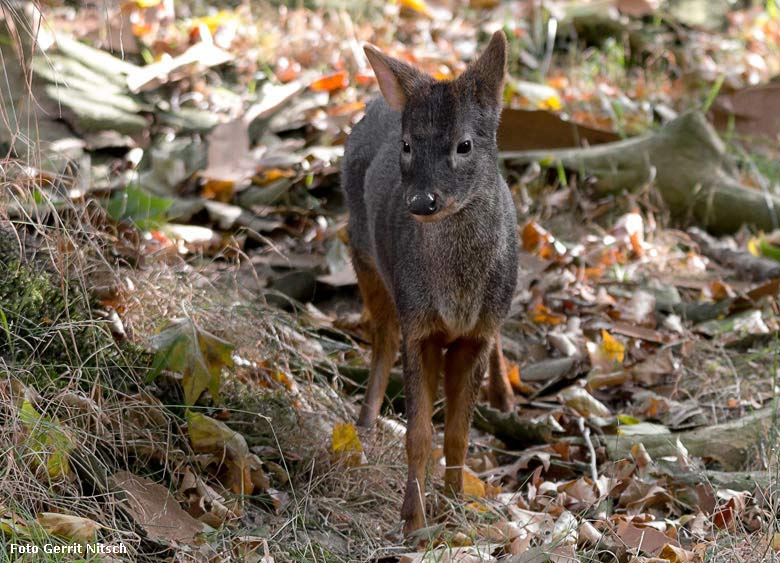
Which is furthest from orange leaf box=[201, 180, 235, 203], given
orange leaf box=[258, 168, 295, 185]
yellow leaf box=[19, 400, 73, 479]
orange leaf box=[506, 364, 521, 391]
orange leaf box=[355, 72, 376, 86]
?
yellow leaf box=[19, 400, 73, 479]

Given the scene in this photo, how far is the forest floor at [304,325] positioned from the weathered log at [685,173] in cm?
6

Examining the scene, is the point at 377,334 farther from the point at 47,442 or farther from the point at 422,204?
the point at 47,442

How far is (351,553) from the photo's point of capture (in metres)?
3.88

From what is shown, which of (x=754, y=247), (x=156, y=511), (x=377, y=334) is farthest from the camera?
(x=754, y=247)

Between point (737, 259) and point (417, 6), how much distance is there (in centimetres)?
504

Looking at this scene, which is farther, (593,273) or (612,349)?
(593,273)

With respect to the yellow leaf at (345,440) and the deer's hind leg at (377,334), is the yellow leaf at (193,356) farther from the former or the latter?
the deer's hind leg at (377,334)

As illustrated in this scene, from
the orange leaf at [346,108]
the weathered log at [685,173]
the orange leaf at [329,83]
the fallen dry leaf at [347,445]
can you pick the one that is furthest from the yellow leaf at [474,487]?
the orange leaf at [329,83]

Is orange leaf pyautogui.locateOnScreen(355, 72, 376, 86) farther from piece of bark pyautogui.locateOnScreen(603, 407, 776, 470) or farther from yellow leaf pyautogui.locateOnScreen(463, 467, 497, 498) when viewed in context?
yellow leaf pyautogui.locateOnScreen(463, 467, 497, 498)

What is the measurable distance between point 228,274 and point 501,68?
64.4 inches

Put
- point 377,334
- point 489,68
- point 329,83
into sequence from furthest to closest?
point 329,83 < point 377,334 < point 489,68

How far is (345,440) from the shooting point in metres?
4.35

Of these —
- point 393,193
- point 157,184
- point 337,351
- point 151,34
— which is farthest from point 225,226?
point 151,34

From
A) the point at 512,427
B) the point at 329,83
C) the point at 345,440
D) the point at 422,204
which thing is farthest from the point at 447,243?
the point at 329,83
